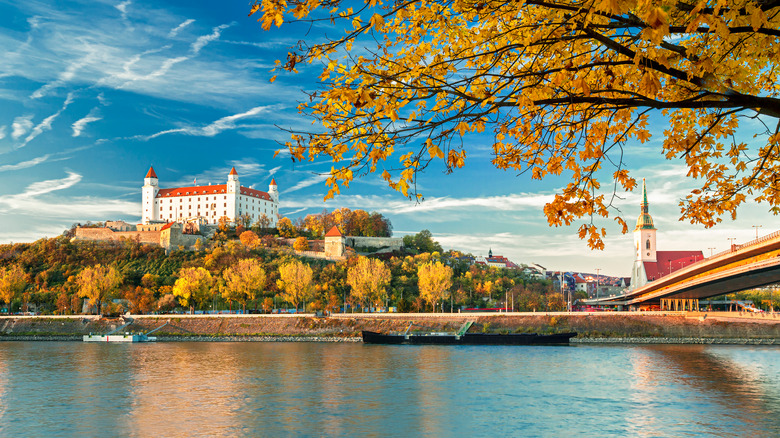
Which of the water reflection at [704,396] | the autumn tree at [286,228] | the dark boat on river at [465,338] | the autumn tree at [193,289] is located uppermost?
the autumn tree at [286,228]

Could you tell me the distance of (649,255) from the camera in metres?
102

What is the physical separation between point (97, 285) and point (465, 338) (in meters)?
47.6

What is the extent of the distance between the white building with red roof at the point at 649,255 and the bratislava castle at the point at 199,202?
73.5m

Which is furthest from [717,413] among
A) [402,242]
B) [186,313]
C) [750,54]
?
[402,242]

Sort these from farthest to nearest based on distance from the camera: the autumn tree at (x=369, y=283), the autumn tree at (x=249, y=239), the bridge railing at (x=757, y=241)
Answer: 1. the autumn tree at (x=249, y=239)
2. the autumn tree at (x=369, y=283)
3. the bridge railing at (x=757, y=241)

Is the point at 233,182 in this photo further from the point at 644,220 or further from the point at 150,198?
the point at 644,220

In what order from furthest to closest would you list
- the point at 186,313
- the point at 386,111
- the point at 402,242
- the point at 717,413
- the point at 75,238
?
the point at 402,242
the point at 75,238
the point at 186,313
the point at 717,413
the point at 386,111

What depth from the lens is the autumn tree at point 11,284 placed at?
7425 cm

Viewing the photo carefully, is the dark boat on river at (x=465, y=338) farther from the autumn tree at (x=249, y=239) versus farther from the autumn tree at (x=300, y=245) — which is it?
the autumn tree at (x=249, y=239)

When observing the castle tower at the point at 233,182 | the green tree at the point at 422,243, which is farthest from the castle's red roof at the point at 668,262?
the castle tower at the point at 233,182

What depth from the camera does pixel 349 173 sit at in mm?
5543

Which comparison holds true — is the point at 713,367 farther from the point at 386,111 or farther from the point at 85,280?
the point at 85,280

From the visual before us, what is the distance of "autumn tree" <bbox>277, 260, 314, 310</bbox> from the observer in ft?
234

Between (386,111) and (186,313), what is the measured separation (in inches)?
2897
